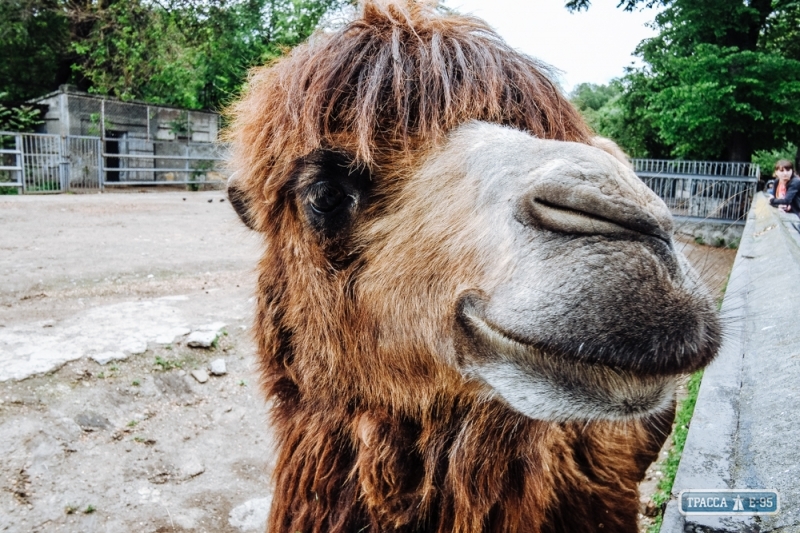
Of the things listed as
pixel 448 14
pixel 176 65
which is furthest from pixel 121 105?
pixel 448 14

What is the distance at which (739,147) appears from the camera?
A: 18.8 m

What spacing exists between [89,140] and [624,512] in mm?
20975

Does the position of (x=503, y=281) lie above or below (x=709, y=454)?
above

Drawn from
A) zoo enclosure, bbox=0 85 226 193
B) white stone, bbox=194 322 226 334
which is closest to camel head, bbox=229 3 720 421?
white stone, bbox=194 322 226 334

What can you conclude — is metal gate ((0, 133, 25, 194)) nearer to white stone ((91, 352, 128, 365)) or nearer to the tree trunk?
white stone ((91, 352, 128, 365))

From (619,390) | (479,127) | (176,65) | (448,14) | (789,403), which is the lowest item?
(789,403)

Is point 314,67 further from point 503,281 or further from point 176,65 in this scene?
point 176,65

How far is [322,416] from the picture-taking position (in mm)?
2385

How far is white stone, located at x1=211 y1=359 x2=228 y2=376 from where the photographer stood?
5.68 m

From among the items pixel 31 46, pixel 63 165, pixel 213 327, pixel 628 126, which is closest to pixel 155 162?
pixel 63 165

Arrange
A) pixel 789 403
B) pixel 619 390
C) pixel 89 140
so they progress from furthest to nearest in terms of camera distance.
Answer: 1. pixel 89 140
2. pixel 789 403
3. pixel 619 390

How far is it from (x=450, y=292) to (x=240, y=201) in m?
1.46

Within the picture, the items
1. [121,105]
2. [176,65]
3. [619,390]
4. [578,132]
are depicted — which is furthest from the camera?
[176,65]

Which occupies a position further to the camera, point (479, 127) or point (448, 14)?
point (448, 14)
